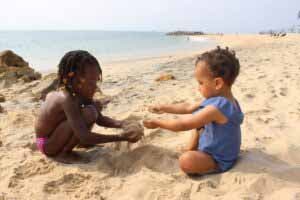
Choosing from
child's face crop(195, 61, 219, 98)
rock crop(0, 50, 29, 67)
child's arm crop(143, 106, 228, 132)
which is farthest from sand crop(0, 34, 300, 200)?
rock crop(0, 50, 29, 67)

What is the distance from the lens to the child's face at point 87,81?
285 cm

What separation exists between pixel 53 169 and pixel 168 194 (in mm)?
1018

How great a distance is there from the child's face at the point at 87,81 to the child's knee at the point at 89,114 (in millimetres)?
122

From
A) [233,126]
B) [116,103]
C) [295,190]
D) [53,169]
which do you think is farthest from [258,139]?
[116,103]

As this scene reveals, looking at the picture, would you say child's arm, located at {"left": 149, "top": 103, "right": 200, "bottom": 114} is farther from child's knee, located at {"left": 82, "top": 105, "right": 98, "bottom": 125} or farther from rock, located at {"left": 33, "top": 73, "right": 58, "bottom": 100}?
rock, located at {"left": 33, "top": 73, "right": 58, "bottom": 100}

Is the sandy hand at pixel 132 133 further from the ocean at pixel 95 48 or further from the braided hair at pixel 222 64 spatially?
the ocean at pixel 95 48

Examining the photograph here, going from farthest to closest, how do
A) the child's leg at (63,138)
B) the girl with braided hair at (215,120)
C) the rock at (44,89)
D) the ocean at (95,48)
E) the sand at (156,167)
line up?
the ocean at (95,48)
the rock at (44,89)
the child's leg at (63,138)
the girl with braided hair at (215,120)
the sand at (156,167)

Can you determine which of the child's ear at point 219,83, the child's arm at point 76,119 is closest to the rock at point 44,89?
the child's arm at point 76,119

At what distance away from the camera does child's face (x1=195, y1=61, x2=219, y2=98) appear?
2.48 meters

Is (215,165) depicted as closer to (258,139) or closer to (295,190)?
(295,190)

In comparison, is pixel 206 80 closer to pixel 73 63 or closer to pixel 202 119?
pixel 202 119

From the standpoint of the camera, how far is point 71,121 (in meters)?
2.79

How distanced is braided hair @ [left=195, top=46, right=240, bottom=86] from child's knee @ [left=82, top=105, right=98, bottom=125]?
3.44 ft

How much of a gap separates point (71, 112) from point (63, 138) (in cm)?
29
